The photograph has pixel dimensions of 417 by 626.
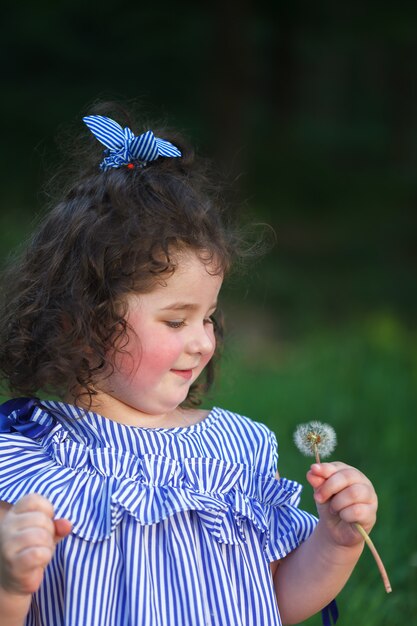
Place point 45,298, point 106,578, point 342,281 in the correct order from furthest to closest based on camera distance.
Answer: point 342,281 → point 45,298 → point 106,578

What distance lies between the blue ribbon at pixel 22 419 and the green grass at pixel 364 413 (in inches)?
33.9

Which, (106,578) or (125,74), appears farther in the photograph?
(125,74)

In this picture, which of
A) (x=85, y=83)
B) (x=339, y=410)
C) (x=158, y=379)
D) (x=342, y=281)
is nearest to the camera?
(x=158, y=379)

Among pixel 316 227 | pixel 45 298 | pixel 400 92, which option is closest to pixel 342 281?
pixel 316 227

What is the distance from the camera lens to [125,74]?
1539cm

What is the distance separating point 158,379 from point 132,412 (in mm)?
123

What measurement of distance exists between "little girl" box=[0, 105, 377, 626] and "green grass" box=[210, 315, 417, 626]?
2.54 ft

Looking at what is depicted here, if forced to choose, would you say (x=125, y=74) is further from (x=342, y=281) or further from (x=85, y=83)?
(x=342, y=281)

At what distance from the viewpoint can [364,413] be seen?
4.53 m

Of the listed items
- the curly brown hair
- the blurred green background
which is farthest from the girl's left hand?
the blurred green background

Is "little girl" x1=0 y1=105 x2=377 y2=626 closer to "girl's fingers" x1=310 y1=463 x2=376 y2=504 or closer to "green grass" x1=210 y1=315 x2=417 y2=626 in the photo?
"girl's fingers" x1=310 y1=463 x2=376 y2=504

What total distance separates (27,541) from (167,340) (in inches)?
19.4

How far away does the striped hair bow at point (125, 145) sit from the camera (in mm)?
2070

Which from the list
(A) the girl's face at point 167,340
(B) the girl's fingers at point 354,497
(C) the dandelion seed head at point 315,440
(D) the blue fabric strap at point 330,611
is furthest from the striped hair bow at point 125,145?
(D) the blue fabric strap at point 330,611
